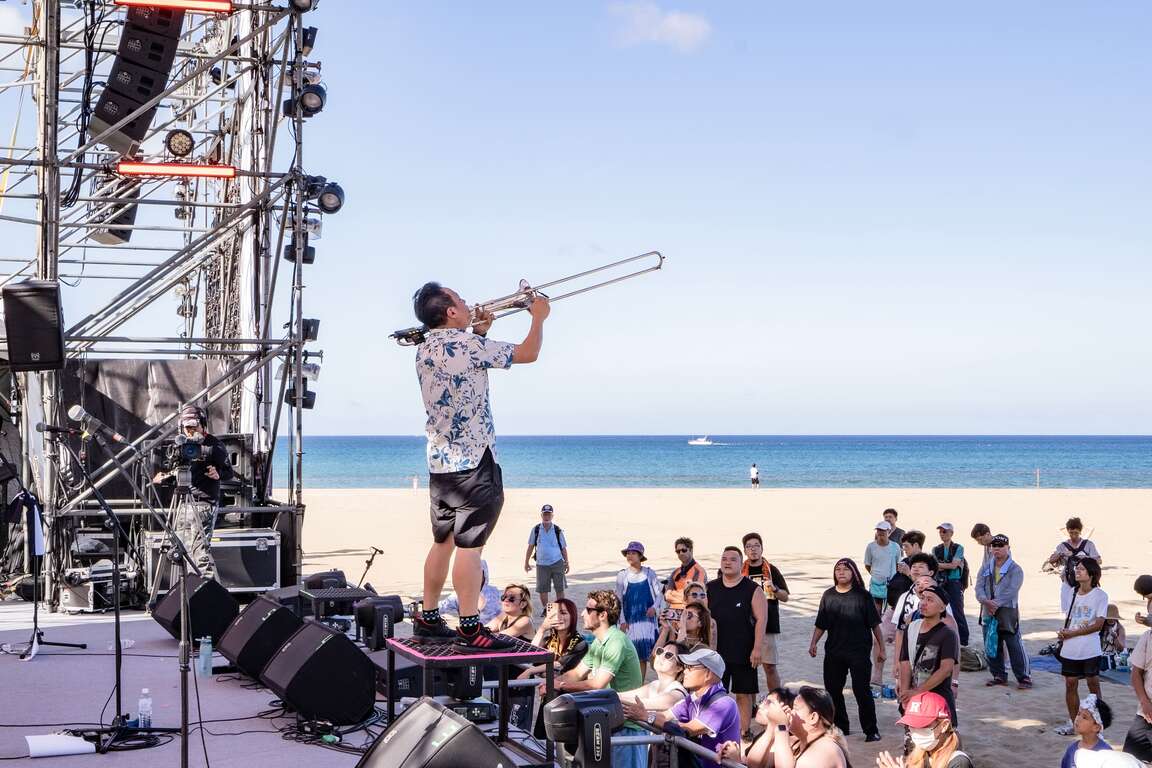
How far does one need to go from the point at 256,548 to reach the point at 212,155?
7695 millimetres

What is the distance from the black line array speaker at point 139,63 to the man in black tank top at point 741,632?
7.89 m

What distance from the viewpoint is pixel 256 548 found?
11.8 m

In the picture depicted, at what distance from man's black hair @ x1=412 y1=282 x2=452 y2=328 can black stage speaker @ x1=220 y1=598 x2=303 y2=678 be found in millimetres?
3155

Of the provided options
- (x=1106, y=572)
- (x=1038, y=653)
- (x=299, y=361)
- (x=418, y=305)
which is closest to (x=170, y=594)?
(x=299, y=361)

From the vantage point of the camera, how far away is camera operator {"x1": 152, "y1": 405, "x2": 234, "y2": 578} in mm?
10586

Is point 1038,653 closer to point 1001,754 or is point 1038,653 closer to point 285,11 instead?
point 1001,754

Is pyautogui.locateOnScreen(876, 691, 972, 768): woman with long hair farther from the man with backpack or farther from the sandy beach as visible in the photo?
the man with backpack

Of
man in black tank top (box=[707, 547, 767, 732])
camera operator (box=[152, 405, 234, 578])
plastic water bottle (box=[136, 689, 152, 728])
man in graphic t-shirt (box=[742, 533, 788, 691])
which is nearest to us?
plastic water bottle (box=[136, 689, 152, 728])

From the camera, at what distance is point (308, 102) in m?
12.4

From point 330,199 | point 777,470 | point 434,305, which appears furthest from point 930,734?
point 777,470

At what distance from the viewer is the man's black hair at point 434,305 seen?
5.29 metres

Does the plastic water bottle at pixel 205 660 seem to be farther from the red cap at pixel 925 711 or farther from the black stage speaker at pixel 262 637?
the red cap at pixel 925 711

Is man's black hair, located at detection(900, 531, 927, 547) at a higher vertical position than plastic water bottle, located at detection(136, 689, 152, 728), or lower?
higher

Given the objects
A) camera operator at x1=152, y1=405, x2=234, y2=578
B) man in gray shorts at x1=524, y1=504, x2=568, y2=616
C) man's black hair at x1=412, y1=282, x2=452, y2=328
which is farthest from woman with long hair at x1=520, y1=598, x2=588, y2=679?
man in gray shorts at x1=524, y1=504, x2=568, y2=616
